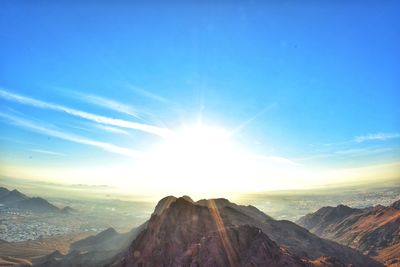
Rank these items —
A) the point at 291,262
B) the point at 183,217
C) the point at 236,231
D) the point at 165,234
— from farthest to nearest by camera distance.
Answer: the point at 183,217 < the point at 165,234 < the point at 236,231 < the point at 291,262

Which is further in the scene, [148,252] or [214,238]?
[148,252]

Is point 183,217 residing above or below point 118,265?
above

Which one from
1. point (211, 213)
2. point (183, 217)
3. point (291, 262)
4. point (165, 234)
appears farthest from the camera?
point (211, 213)

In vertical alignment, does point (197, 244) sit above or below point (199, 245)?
above

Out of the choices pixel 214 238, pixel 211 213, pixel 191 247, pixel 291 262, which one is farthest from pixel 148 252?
pixel 291 262

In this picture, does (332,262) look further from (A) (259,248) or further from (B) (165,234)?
(B) (165,234)

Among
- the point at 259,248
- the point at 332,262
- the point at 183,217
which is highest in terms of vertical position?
the point at 183,217

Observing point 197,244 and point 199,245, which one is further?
point 197,244
